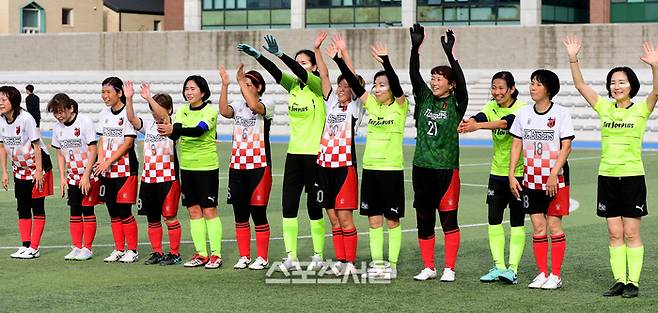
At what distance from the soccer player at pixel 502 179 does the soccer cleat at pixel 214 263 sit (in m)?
2.73

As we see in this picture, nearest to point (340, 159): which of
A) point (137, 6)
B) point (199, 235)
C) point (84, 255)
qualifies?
point (199, 235)

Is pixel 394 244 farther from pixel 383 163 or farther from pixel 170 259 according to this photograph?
pixel 170 259

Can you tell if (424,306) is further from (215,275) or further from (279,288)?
(215,275)

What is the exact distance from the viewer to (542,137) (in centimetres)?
1055

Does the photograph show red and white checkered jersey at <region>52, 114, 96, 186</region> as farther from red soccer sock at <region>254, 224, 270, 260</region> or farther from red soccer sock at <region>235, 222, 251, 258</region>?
red soccer sock at <region>254, 224, 270, 260</region>

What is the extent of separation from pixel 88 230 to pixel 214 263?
170 centimetres

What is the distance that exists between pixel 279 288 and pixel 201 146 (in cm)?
224

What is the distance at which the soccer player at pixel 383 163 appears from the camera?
438 inches

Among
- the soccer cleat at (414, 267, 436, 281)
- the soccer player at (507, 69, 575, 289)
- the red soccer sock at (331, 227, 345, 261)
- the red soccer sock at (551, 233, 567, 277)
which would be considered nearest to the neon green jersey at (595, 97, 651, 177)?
the soccer player at (507, 69, 575, 289)

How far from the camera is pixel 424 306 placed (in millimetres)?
9586

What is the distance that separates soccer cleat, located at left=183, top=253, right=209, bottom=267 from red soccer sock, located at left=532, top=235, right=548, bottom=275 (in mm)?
3461

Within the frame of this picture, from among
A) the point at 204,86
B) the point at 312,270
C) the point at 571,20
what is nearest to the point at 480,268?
the point at 312,270

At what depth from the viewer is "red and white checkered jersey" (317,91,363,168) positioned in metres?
11.3

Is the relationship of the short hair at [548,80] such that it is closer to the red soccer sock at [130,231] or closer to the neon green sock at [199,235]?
the neon green sock at [199,235]
